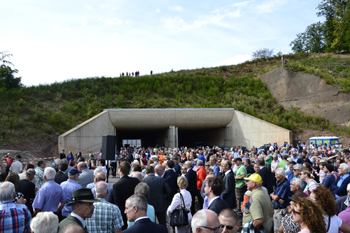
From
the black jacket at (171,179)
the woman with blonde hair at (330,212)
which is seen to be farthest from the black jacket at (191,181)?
the woman with blonde hair at (330,212)

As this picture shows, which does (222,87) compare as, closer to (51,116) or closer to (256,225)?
(51,116)

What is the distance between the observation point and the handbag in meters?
5.68

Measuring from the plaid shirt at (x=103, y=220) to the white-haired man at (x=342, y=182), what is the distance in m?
5.20

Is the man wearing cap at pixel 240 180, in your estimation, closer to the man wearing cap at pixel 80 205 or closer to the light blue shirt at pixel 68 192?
the light blue shirt at pixel 68 192

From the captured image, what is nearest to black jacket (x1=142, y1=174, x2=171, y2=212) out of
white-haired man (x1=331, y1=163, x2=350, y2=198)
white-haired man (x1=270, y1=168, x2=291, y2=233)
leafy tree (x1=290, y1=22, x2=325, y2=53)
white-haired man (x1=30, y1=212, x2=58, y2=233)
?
white-haired man (x1=270, y1=168, x2=291, y2=233)

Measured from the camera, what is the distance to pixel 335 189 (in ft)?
24.3

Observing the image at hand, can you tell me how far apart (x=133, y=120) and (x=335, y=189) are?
26669 millimetres

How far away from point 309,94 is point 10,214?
38759 mm

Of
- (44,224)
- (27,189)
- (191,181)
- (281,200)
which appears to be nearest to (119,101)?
(191,181)

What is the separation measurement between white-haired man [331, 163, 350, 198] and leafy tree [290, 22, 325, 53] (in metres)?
73.4

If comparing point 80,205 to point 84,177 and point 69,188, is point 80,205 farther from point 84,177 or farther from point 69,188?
point 84,177

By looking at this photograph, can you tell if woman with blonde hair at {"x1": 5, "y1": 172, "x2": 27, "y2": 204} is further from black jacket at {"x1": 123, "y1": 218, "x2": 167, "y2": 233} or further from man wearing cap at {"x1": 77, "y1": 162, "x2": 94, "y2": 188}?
black jacket at {"x1": 123, "y1": 218, "x2": 167, "y2": 233}

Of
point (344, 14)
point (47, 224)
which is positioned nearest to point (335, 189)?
point (47, 224)

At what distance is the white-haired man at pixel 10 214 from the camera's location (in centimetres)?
414
